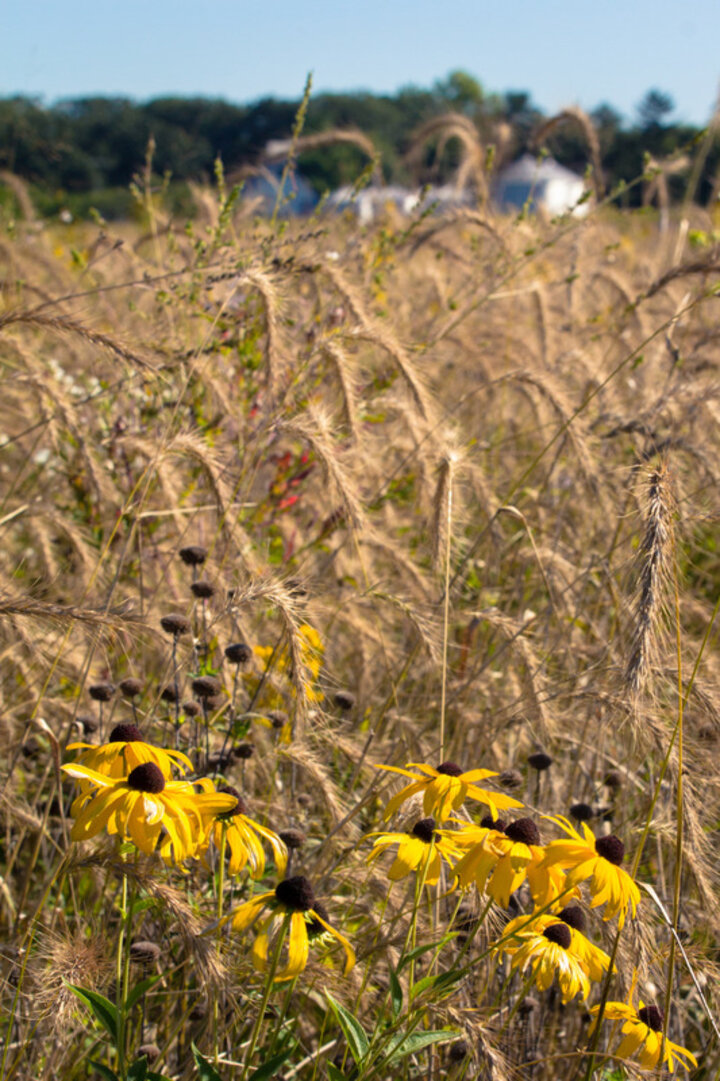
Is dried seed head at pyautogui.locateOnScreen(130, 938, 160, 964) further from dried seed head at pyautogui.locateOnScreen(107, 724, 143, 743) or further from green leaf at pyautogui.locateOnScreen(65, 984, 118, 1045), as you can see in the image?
dried seed head at pyautogui.locateOnScreen(107, 724, 143, 743)

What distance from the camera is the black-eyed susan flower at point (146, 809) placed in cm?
115

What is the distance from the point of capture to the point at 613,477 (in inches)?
104

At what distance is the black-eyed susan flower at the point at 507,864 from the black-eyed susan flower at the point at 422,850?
3 centimetres

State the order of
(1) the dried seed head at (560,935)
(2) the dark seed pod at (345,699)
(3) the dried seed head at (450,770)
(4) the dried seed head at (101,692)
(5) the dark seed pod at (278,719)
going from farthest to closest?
(2) the dark seed pod at (345,699)
(5) the dark seed pod at (278,719)
(4) the dried seed head at (101,692)
(3) the dried seed head at (450,770)
(1) the dried seed head at (560,935)

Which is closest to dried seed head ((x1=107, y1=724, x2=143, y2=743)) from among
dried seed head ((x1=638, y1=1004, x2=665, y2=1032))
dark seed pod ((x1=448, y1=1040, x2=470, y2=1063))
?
dark seed pod ((x1=448, y1=1040, x2=470, y2=1063))

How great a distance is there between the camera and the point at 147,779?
1180mm

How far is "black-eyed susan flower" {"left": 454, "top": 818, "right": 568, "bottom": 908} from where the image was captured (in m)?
1.21

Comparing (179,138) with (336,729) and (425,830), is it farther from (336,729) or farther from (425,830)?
(425,830)

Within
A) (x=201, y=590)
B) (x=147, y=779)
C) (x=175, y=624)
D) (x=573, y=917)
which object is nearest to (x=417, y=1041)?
(x=573, y=917)

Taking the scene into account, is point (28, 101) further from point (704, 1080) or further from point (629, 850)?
point (704, 1080)

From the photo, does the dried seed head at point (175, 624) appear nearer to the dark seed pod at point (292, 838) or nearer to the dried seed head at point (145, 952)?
the dark seed pod at point (292, 838)

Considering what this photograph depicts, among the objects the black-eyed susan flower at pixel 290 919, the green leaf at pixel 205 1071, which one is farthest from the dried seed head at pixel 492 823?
the green leaf at pixel 205 1071

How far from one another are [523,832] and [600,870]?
4.6 inches

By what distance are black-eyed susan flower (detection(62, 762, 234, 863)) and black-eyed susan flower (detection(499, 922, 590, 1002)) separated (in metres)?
0.46
